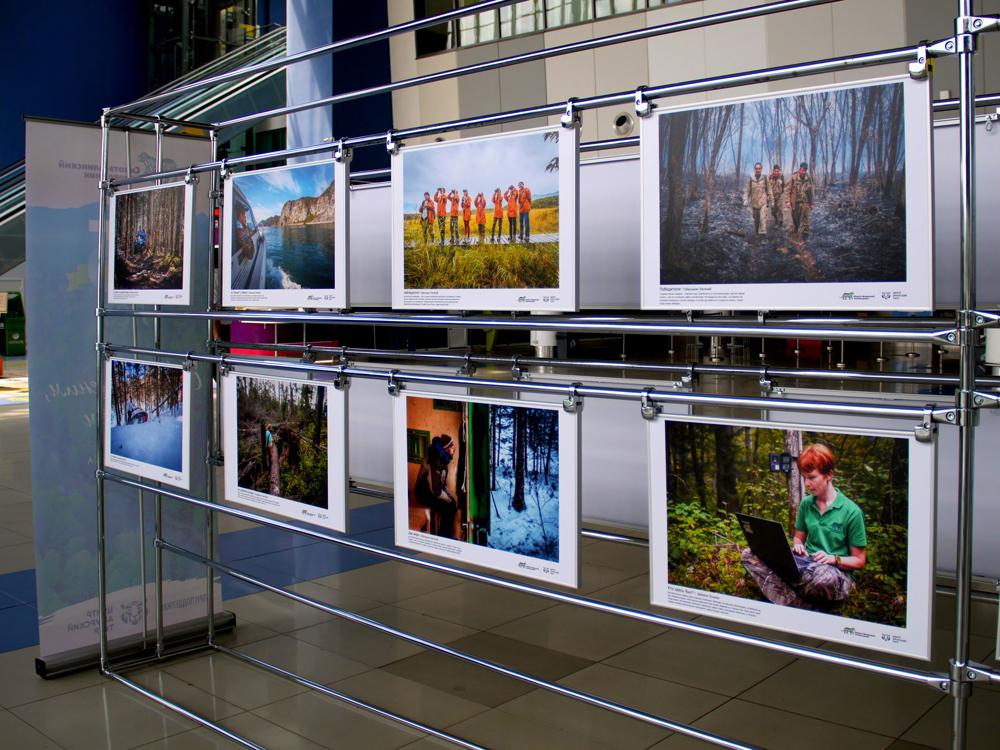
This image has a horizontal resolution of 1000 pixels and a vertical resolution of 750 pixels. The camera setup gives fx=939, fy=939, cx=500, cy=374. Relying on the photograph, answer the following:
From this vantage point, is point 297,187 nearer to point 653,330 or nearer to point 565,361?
point 565,361

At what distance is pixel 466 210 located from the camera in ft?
7.34

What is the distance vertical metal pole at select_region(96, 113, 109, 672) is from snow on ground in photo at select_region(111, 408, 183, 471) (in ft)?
0.59

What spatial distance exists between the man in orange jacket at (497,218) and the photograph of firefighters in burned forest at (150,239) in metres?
1.43

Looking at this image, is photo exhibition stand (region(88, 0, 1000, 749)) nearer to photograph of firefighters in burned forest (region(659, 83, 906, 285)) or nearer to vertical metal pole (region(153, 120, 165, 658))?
photograph of firefighters in burned forest (region(659, 83, 906, 285))

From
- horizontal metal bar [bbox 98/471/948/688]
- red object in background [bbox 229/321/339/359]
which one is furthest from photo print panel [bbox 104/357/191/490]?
red object in background [bbox 229/321/339/359]

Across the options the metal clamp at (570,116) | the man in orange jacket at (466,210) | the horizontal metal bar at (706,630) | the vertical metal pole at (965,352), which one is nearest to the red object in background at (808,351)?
the horizontal metal bar at (706,630)

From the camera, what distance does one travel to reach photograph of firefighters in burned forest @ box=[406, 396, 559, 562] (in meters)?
2.14

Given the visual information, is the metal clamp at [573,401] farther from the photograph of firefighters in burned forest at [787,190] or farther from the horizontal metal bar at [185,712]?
the horizontal metal bar at [185,712]

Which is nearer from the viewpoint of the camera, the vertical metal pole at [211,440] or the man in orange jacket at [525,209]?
the man in orange jacket at [525,209]

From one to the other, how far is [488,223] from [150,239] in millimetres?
1634

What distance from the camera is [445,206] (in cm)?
228

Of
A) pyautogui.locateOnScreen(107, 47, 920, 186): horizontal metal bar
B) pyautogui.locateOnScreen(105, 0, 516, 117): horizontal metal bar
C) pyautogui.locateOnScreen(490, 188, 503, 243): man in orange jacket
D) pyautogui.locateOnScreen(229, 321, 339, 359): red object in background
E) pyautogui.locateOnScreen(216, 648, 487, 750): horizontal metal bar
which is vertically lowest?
pyautogui.locateOnScreen(216, 648, 487, 750): horizontal metal bar

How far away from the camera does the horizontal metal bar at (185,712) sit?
301 cm

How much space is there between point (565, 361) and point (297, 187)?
102 cm
